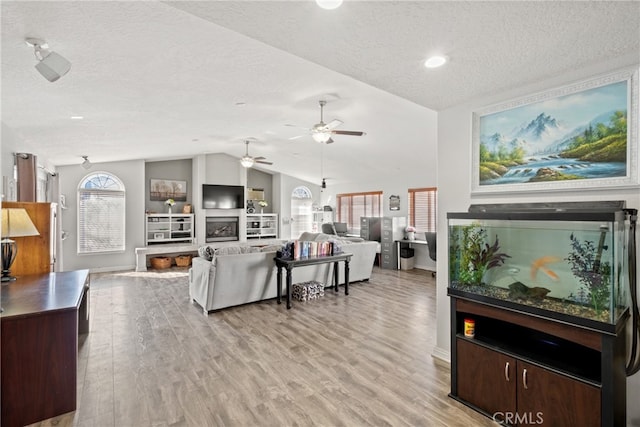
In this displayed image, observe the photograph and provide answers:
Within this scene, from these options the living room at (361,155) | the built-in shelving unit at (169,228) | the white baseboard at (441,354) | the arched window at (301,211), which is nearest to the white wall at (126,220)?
the living room at (361,155)

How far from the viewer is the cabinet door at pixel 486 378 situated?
6.92 feet

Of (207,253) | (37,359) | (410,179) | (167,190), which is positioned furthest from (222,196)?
(37,359)

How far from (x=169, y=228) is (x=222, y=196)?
172 cm

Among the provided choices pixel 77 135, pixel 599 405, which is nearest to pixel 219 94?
pixel 77 135

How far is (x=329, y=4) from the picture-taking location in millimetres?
1444

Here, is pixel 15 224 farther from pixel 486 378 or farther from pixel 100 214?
pixel 100 214

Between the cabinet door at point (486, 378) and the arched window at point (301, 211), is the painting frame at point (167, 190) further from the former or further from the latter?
the cabinet door at point (486, 378)

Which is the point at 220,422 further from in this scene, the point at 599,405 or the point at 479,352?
the point at 599,405

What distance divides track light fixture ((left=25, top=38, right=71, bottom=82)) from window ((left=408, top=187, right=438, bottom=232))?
7017mm

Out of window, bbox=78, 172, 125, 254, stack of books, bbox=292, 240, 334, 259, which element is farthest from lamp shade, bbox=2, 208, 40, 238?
window, bbox=78, 172, 125, 254

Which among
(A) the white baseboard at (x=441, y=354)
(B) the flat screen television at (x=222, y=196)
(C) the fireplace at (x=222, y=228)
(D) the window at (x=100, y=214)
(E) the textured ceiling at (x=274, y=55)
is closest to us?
(E) the textured ceiling at (x=274, y=55)

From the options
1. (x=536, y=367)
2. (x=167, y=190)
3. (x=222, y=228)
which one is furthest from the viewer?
(x=222, y=228)

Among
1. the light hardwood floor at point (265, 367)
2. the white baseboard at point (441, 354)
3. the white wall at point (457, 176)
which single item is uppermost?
the white wall at point (457, 176)

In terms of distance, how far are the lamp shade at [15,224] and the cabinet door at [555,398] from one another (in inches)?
171
